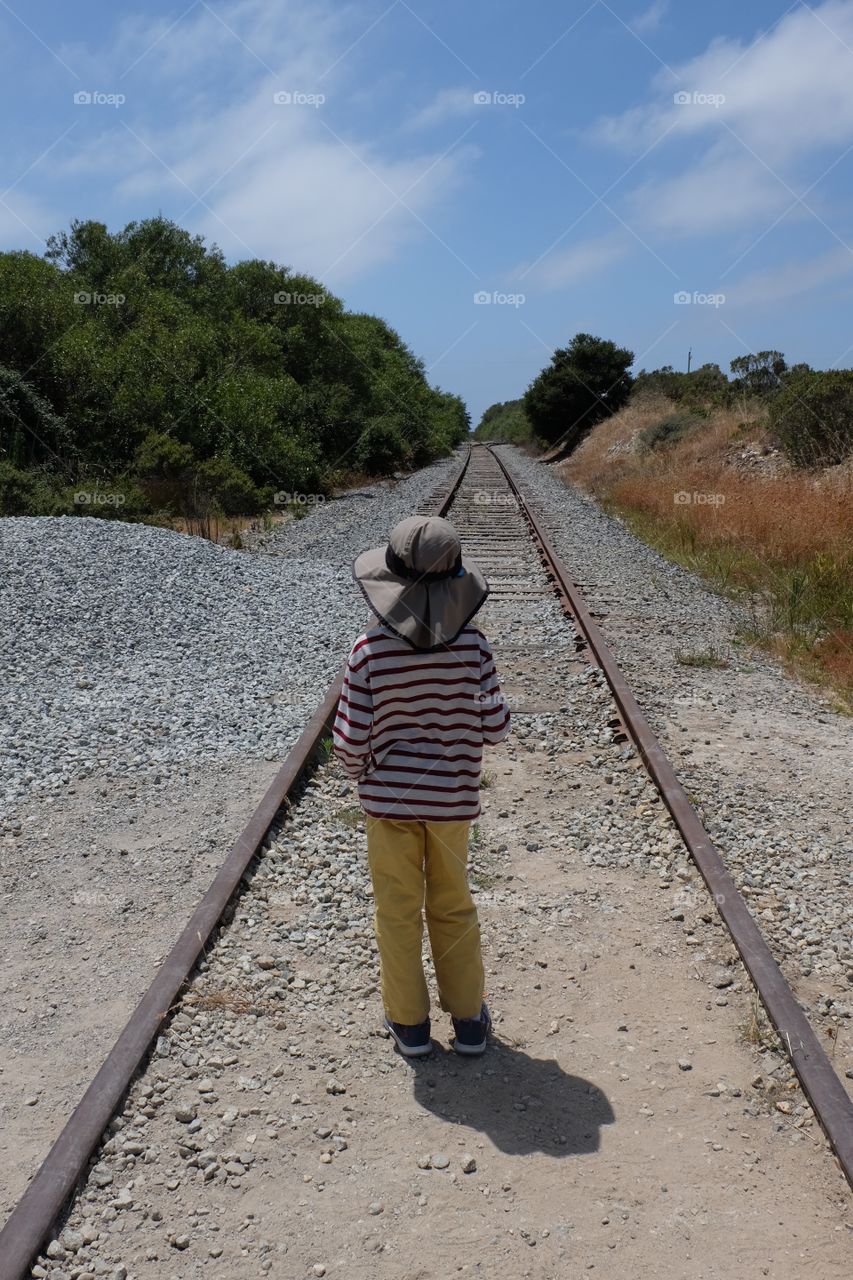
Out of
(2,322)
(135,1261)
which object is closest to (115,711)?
(135,1261)

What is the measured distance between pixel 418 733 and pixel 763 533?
10680mm

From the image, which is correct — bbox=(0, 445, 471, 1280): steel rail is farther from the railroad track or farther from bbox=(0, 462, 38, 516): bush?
bbox=(0, 462, 38, 516): bush

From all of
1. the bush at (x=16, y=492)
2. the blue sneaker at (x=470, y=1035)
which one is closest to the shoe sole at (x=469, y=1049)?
the blue sneaker at (x=470, y=1035)

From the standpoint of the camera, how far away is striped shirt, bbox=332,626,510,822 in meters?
3.22

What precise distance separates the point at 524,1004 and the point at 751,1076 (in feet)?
2.73

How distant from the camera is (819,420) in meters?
19.5

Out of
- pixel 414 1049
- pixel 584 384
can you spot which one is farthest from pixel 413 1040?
pixel 584 384

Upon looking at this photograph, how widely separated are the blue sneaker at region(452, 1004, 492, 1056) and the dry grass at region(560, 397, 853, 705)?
5.06m

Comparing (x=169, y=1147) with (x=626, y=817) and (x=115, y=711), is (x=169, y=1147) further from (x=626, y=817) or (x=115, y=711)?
(x=115, y=711)

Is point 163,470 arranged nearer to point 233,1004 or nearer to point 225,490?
point 225,490

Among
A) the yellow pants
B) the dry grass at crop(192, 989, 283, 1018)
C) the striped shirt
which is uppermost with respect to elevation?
the striped shirt

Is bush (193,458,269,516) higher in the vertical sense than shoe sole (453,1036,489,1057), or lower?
higher

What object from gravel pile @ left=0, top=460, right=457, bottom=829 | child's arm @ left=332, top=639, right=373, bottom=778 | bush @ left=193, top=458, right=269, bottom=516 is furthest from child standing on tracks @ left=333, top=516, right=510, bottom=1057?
bush @ left=193, top=458, right=269, bottom=516

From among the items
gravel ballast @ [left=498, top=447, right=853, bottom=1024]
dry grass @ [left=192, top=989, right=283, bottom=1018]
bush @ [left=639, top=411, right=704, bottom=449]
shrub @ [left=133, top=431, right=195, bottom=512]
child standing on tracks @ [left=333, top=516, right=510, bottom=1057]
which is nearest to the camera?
child standing on tracks @ [left=333, top=516, right=510, bottom=1057]
